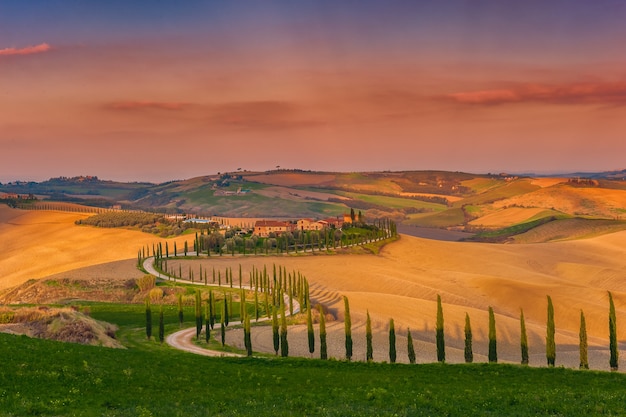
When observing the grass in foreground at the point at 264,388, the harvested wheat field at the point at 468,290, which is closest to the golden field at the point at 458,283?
the harvested wheat field at the point at 468,290

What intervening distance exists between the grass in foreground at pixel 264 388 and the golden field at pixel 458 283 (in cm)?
1961

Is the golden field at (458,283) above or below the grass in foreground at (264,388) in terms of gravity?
below

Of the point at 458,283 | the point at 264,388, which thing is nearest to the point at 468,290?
the point at 458,283

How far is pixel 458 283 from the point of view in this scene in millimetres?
133875

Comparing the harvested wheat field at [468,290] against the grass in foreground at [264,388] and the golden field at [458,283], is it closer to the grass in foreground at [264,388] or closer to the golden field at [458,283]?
the golden field at [458,283]

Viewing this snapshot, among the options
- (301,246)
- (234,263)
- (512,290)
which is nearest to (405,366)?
(512,290)

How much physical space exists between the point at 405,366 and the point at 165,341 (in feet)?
116

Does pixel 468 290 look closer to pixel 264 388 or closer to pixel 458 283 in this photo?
pixel 458 283

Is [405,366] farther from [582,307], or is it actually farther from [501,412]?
[582,307]

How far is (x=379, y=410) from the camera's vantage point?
33094 mm

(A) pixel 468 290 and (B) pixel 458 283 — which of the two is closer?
(A) pixel 468 290

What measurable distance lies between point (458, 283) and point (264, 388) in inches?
3922

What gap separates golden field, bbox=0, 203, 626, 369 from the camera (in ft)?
272

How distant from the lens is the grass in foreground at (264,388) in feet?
108
